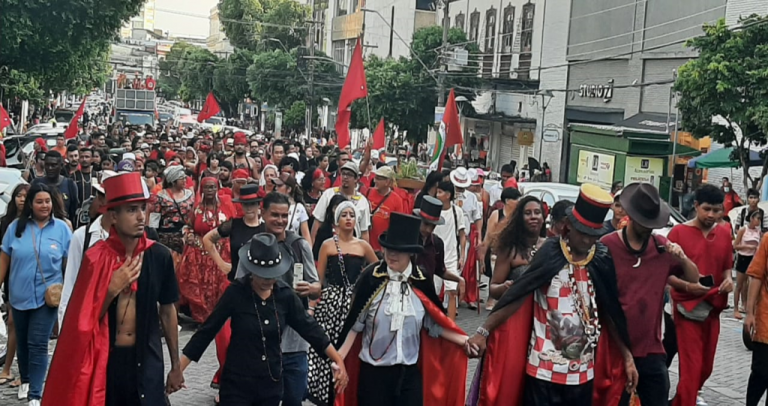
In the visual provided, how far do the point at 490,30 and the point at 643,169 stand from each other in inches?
882

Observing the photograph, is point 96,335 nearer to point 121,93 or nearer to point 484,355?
point 484,355

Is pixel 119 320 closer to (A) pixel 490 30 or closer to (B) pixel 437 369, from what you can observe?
(B) pixel 437 369

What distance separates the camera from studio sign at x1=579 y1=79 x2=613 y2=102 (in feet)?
117

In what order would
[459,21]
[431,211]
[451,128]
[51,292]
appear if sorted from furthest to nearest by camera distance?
[459,21], [451,128], [431,211], [51,292]

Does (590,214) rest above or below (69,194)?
above

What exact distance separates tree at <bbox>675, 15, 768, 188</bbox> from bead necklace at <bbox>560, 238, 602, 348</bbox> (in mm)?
15446

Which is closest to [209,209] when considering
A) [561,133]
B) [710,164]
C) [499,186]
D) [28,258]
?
[28,258]

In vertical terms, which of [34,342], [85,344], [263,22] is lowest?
[34,342]

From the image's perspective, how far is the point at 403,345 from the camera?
6.45 meters

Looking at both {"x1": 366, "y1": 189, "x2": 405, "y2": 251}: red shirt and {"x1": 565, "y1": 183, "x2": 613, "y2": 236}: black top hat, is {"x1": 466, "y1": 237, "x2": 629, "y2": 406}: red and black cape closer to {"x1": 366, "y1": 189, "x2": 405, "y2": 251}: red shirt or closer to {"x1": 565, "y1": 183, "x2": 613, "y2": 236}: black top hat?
{"x1": 565, "y1": 183, "x2": 613, "y2": 236}: black top hat

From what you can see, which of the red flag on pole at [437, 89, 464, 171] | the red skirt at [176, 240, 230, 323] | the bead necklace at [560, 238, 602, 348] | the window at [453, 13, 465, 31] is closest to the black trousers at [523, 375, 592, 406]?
the bead necklace at [560, 238, 602, 348]

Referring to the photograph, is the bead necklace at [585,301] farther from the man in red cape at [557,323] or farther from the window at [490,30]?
the window at [490,30]

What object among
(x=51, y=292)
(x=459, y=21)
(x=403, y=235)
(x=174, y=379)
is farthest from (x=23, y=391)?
(x=459, y=21)

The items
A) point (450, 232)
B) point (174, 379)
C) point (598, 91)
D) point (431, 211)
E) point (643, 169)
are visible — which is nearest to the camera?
point (174, 379)
